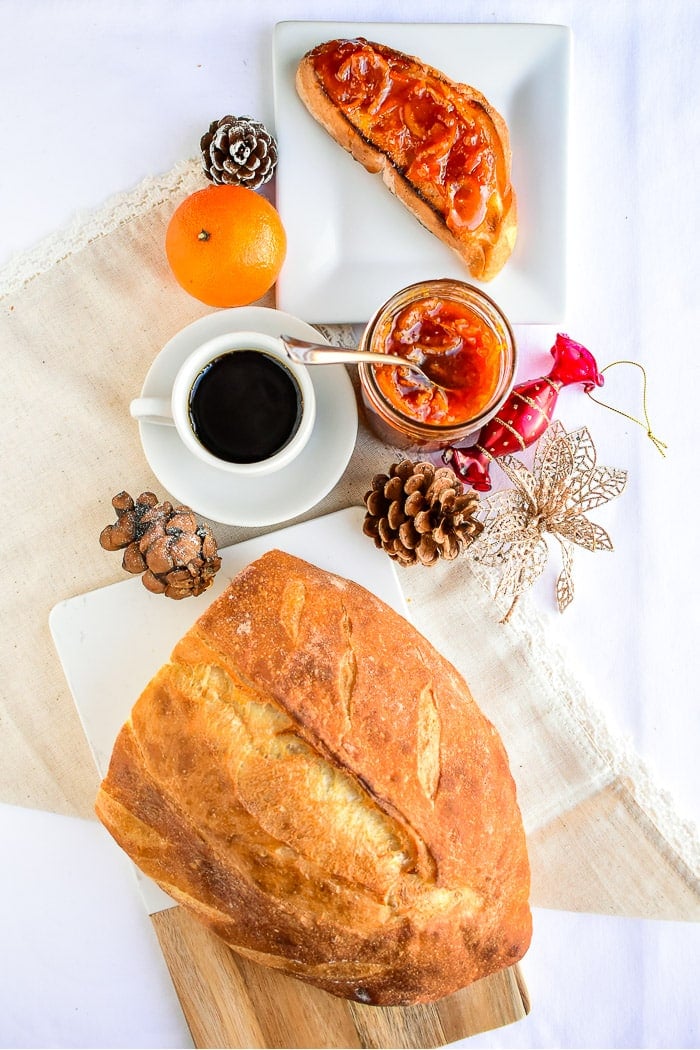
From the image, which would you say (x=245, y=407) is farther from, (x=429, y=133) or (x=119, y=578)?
(x=429, y=133)

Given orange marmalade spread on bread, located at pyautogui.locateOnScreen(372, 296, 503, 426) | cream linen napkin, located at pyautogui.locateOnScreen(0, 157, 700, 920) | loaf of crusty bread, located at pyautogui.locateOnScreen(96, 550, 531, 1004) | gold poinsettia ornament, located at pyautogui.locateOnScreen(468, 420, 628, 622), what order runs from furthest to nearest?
cream linen napkin, located at pyautogui.locateOnScreen(0, 157, 700, 920) → gold poinsettia ornament, located at pyautogui.locateOnScreen(468, 420, 628, 622) → orange marmalade spread on bread, located at pyautogui.locateOnScreen(372, 296, 503, 426) → loaf of crusty bread, located at pyautogui.locateOnScreen(96, 550, 531, 1004)

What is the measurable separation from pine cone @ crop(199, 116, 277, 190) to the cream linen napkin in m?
0.10

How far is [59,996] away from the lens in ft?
5.10

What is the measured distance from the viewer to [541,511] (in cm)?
141

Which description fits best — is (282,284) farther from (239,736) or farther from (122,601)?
(239,736)

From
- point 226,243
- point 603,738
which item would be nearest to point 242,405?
point 226,243

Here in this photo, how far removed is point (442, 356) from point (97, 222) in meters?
0.73

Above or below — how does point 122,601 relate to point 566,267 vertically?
below

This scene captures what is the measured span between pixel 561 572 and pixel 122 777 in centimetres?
87

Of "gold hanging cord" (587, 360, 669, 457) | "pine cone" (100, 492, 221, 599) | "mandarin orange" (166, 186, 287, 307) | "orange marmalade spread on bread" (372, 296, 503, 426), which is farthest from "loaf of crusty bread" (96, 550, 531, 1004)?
"gold hanging cord" (587, 360, 669, 457)

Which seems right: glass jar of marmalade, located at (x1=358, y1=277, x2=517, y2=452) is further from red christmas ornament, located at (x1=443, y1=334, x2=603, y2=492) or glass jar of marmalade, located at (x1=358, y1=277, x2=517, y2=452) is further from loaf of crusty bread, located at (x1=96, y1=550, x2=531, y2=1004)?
loaf of crusty bread, located at (x1=96, y1=550, x2=531, y2=1004)

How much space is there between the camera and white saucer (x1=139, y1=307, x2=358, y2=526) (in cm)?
143

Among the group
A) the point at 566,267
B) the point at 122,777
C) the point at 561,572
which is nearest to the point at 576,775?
the point at 561,572

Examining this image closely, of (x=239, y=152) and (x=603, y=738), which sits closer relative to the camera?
(x=239, y=152)
